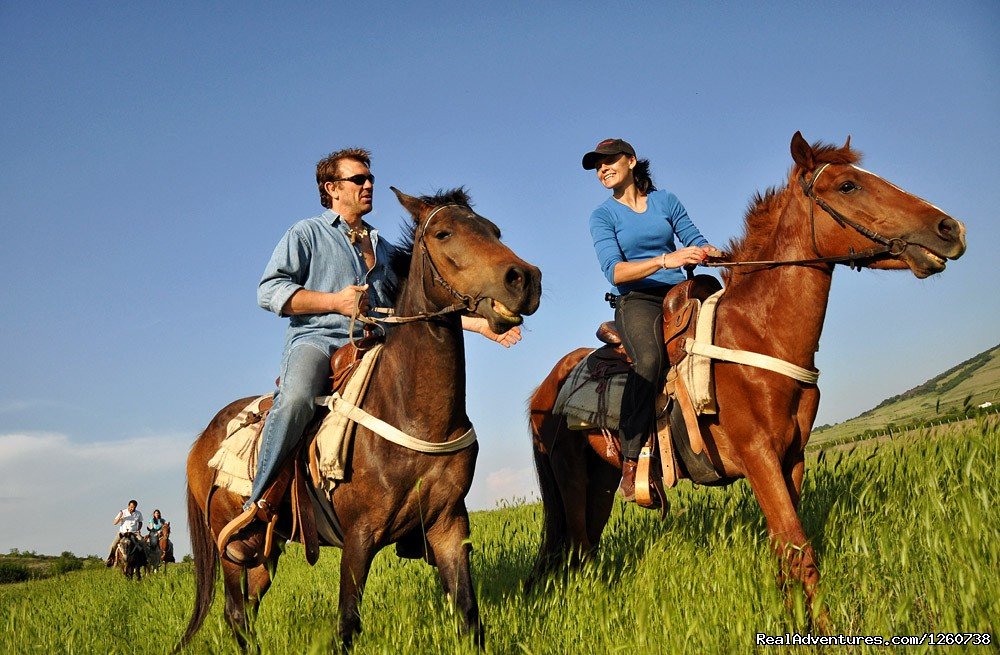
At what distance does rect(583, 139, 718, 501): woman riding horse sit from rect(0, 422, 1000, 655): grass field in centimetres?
91

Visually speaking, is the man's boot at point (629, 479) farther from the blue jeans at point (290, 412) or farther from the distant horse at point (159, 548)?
the distant horse at point (159, 548)

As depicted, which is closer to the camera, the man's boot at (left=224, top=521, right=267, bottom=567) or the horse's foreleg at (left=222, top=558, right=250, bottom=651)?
the man's boot at (left=224, top=521, right=267, bottom=567)

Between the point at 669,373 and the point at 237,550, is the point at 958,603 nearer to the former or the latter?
the point at 669,373

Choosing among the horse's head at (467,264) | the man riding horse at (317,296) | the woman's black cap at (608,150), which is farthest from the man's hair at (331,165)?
the woman's black cap at (608,150)

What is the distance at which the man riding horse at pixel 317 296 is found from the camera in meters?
5.27

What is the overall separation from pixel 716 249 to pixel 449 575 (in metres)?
3.16

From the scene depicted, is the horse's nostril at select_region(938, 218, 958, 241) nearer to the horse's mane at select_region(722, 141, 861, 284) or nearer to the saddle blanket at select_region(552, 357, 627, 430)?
the horse's mane at select_region(722, 141, 861, 284)

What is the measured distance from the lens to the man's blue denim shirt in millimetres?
5531

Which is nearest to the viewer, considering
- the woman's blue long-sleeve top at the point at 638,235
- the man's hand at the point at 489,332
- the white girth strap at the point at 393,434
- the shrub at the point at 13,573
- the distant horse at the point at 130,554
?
the white girth strap at the point at 393,434

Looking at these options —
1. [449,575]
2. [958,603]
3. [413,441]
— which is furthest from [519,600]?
[958,603]

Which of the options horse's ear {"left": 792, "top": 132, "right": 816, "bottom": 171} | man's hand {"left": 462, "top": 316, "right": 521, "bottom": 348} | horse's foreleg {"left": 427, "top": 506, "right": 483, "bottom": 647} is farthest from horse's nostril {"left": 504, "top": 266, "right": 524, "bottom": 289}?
horse's ear {"left": 792, "top": 132, "right": 816, "bottom": 171}

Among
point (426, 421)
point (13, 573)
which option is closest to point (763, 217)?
point (426, 421)

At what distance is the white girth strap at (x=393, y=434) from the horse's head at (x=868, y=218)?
9.52ft

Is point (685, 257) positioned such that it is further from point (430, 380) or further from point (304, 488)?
point (304, 488)
